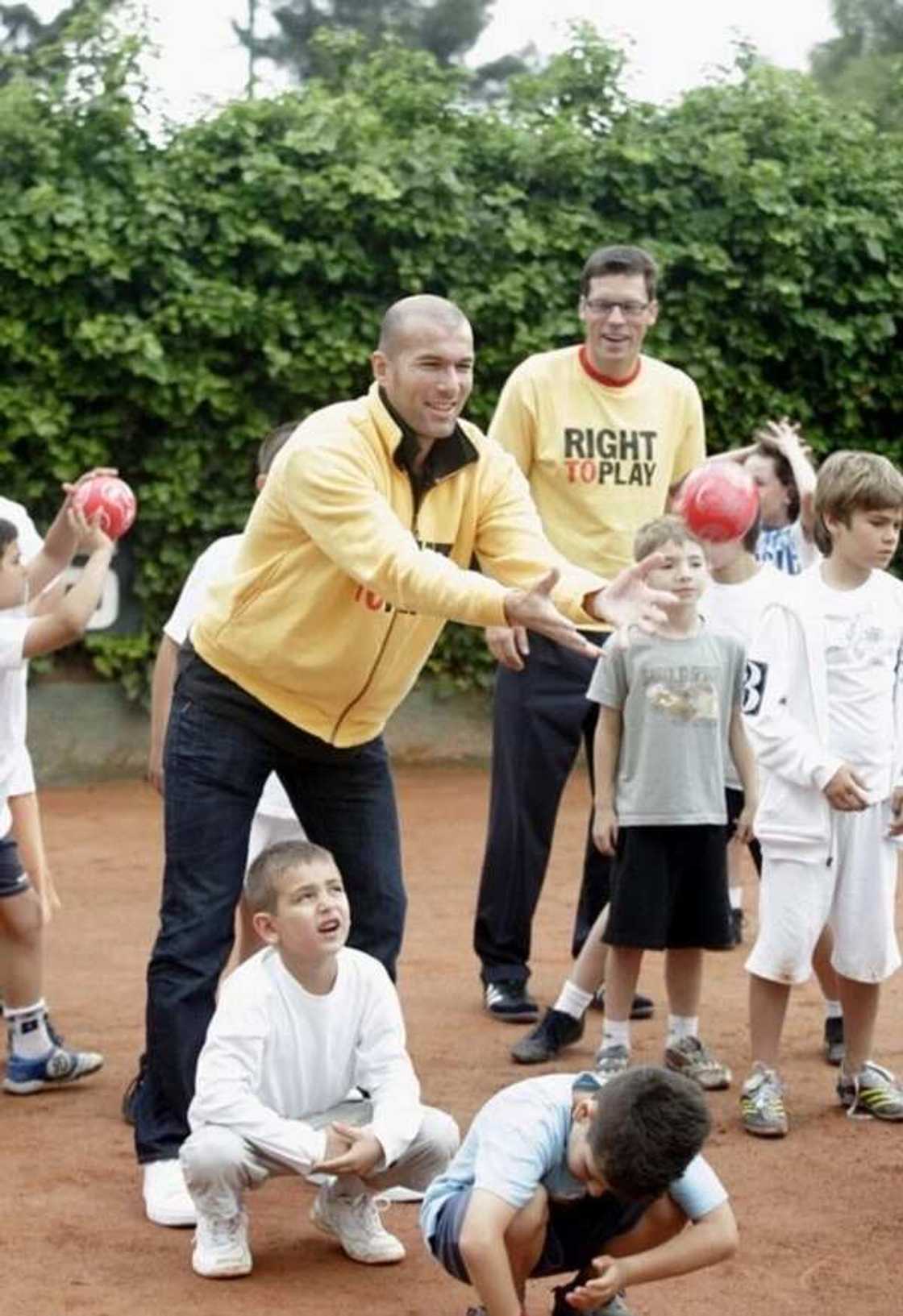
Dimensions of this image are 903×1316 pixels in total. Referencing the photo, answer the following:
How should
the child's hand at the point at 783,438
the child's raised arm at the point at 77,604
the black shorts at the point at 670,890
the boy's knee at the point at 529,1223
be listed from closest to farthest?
1. the boy's knee at the point at 529,1223
2. the child's raised arm at the point at 77,604
3. the black shorts at the point at 670,890
4. the child's hand at the point at 783,438

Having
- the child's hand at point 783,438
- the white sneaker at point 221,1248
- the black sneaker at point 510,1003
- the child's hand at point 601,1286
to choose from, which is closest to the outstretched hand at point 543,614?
the child's hand at point 601,1286

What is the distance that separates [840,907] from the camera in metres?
6.59

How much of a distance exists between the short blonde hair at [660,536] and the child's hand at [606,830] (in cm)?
75

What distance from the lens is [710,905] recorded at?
686cm

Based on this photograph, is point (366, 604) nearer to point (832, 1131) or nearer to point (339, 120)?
point (832, 1131)

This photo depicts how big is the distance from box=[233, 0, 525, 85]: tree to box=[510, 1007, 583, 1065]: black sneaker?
2556 cm

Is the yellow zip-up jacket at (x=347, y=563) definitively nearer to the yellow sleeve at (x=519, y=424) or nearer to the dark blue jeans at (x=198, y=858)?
the dark blue jeans at (x=198, y=858)

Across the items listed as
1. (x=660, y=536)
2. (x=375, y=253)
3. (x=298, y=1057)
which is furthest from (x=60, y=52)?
(x=298, y=1057)

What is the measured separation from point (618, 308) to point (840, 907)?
2.22m

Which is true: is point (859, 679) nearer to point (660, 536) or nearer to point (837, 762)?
point (837, 762)

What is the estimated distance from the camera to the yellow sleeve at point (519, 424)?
7.83 metres

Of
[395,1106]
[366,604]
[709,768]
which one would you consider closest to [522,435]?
[709,768]

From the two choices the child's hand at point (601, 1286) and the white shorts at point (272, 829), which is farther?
the white shorts at point (272, 829)

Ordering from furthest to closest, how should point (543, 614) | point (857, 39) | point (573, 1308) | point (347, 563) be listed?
1. point (857, 39)
2. point (347, 563)
3. point (543, 614)
4. point (573, 1308)
